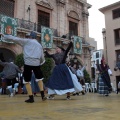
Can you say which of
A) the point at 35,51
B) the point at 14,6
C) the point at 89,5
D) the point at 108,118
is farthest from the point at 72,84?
the point at 89,5

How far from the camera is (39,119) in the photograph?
2078 millimetres

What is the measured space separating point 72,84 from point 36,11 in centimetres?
1240

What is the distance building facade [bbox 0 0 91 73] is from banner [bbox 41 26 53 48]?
1.67ft

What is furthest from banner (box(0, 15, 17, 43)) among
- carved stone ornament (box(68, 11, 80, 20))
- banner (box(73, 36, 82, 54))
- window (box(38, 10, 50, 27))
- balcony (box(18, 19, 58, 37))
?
carved stone ornament (box(68, 11, 80, 20))

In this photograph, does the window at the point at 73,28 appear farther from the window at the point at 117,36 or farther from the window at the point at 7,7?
the window at the point at 117,36

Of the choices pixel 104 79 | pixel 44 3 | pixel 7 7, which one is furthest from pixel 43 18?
pixel 104 79

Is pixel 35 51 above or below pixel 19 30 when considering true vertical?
below

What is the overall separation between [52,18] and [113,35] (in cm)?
1011

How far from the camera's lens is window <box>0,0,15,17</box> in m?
14.8

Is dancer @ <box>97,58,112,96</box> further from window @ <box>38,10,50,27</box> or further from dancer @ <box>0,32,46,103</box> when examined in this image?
window @ <box>38,10,50,27</box>

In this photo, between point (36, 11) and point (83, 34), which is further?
point (83, 34)

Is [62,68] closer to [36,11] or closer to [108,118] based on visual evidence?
[108,118]

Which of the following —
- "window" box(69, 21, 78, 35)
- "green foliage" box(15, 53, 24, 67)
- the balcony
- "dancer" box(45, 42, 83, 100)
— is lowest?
"dancer" box(45, 42, 83, 100)

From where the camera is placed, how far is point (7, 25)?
13586 millimetres
